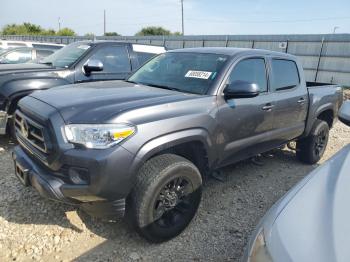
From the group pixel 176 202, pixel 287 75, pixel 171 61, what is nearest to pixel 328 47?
pixel 287 75

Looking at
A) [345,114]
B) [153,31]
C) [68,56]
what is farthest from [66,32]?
[345,114]

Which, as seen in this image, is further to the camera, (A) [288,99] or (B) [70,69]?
(B) [70,69]

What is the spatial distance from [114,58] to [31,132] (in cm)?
346

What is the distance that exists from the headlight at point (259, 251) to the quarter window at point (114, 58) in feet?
15.8

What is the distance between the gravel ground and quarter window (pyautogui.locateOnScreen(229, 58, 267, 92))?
1.37 metres

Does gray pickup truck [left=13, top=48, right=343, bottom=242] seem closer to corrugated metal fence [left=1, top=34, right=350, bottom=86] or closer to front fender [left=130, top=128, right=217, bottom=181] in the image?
front fender [left=130, top=128, right=217, bottom=181]

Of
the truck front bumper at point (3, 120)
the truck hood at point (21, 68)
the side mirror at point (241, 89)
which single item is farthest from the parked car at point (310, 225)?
the truck hood at point (21, 68)

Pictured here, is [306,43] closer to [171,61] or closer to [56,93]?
[171,61]

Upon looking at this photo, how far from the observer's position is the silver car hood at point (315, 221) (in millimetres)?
1407

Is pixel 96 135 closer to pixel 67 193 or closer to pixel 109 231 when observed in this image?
pixel 67 193

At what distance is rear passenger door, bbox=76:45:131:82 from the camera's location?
18.7ft

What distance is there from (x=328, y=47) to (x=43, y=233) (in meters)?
17.8

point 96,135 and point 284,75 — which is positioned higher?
point 284,75

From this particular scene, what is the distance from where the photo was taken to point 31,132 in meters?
2.97
